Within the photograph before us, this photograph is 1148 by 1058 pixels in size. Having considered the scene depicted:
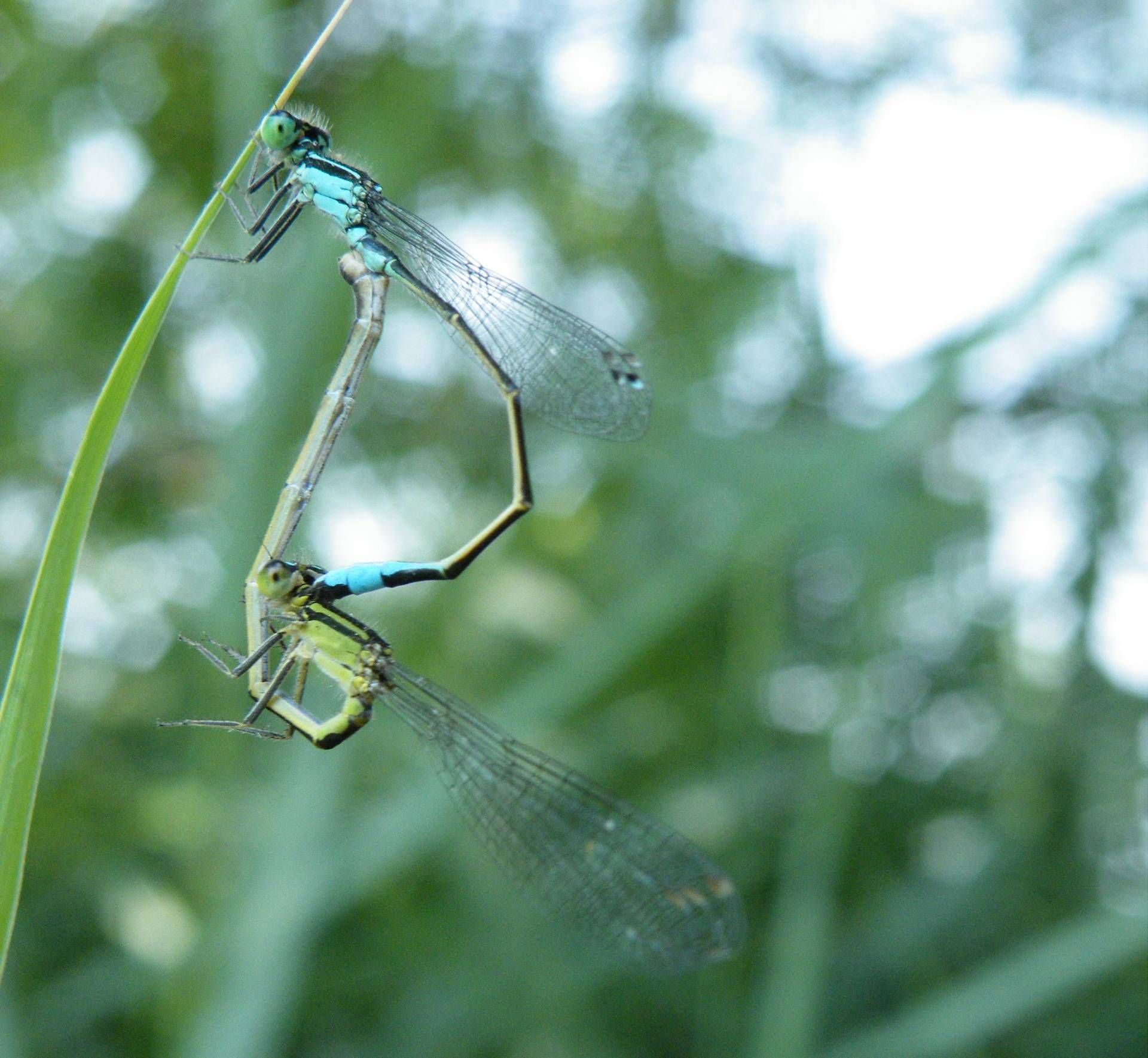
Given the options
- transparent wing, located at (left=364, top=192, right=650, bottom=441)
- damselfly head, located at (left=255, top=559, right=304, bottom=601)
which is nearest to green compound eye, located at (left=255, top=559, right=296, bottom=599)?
damselfly head, located at (left=255, top=559, right=304, bottom=601)

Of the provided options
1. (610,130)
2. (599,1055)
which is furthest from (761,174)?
(599,1055)

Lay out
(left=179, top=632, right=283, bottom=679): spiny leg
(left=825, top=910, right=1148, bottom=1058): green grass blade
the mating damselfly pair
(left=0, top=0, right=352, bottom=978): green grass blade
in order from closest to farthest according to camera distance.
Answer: (left=0, top=0, right=352, bottom=978): green grass blade → (left=179, top=632, right=283, bottom=679): spiny leg → the mating damselfly pair → (left=825, top=910, right=1148, bottom=1058): green grass blade

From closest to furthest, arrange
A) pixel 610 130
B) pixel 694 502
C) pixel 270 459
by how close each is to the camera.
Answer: pixel 270 459 → pixel 694 502 → pixel 610 130

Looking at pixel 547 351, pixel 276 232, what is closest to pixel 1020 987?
pixel 547 351

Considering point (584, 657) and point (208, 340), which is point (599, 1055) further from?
point (208, 340)

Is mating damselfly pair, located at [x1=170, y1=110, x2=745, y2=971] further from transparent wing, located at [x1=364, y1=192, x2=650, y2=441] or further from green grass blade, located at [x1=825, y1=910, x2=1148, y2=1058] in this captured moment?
green grass blade, located at [x1=825, y1=910, x2=1148, y2=1058]

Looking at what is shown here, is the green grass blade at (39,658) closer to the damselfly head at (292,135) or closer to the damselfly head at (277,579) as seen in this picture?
the damselfly head at (277,579)
